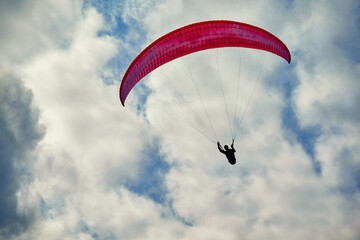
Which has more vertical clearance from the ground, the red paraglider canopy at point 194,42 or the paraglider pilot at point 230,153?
the red paraglider canopy at point 194,42

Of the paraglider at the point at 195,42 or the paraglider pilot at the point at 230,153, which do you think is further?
the paraglider pilot at the point at 230,153

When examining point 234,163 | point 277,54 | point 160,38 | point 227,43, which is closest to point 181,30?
point 160,38

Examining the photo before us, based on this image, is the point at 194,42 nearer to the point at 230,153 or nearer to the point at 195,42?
the point at 195,42

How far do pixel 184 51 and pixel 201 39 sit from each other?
4.81ft

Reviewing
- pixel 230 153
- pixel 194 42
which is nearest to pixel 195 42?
pixel 194 42

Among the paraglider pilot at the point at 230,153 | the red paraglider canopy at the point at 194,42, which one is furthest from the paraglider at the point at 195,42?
the paraglider pilot at the point at 230,153

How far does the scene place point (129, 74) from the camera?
58.7 feet

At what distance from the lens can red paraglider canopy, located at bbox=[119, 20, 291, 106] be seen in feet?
55.6

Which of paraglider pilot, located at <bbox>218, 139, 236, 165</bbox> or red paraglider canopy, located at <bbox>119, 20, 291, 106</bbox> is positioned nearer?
red paraglider canopy, located at <bbox>119, 20, 291, 106</bbox>

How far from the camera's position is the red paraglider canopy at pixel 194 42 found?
1695 cm

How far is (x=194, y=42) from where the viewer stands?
17719 mm

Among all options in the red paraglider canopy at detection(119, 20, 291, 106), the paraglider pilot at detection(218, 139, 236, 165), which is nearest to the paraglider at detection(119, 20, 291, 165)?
the red paraglider canopy at detection(119, 20, 291, 106)

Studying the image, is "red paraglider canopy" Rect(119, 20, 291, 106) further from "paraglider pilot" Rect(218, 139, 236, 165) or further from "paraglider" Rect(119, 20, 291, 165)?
"paraglider pilot" Rect(218, 139, 236, 165)

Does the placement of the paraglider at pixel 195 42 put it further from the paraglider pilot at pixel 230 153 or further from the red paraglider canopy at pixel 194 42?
the paraglider pilot at pixel 230 153
